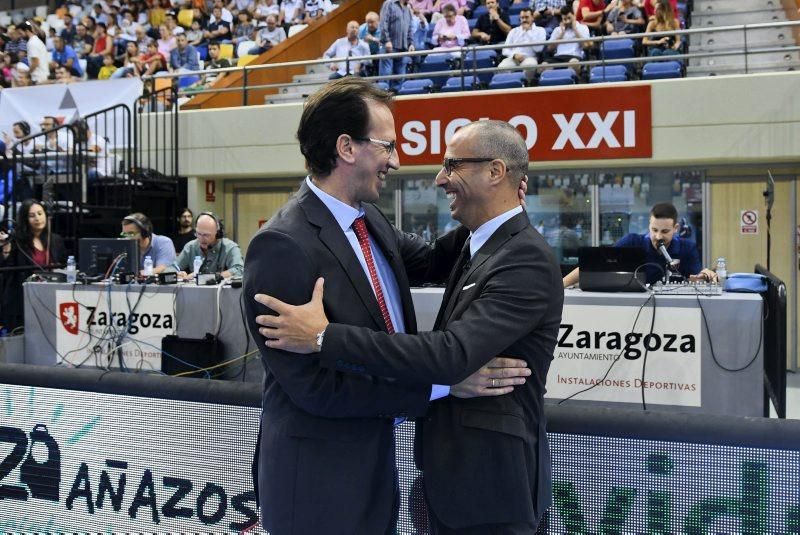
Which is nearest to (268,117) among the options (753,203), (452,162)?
(753,203)

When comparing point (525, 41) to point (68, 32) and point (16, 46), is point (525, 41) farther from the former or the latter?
point (16, 46)

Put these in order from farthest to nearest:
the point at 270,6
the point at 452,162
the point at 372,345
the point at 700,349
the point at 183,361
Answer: the point at 270,6
the point at 183,361
the point at 700,349
the point at 452,162
the point at 372,345

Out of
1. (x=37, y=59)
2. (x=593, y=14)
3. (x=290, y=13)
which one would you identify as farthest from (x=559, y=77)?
(x=37, y=59)

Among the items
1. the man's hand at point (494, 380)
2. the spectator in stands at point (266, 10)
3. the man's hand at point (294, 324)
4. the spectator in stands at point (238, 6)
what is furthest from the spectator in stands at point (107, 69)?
the man's hand at point (494, 380)

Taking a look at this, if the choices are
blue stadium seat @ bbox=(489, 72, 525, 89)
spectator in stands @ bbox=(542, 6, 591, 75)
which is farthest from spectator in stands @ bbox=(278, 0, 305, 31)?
spectator in stands @ bbox=(542, 6, 591, 75)

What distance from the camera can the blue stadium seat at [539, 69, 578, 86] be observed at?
11266 mm

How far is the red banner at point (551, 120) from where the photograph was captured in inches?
417

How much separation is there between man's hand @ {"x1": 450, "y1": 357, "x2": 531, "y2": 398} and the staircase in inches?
355

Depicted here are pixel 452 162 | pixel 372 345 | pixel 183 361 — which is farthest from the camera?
pixel 183 361

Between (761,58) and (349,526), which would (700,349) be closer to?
(349,526)

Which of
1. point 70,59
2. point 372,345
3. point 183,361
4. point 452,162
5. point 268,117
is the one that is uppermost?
point 70,59

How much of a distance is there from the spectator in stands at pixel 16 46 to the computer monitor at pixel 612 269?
16.4 m

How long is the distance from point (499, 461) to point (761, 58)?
11503 mm

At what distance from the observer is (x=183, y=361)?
697 cm
